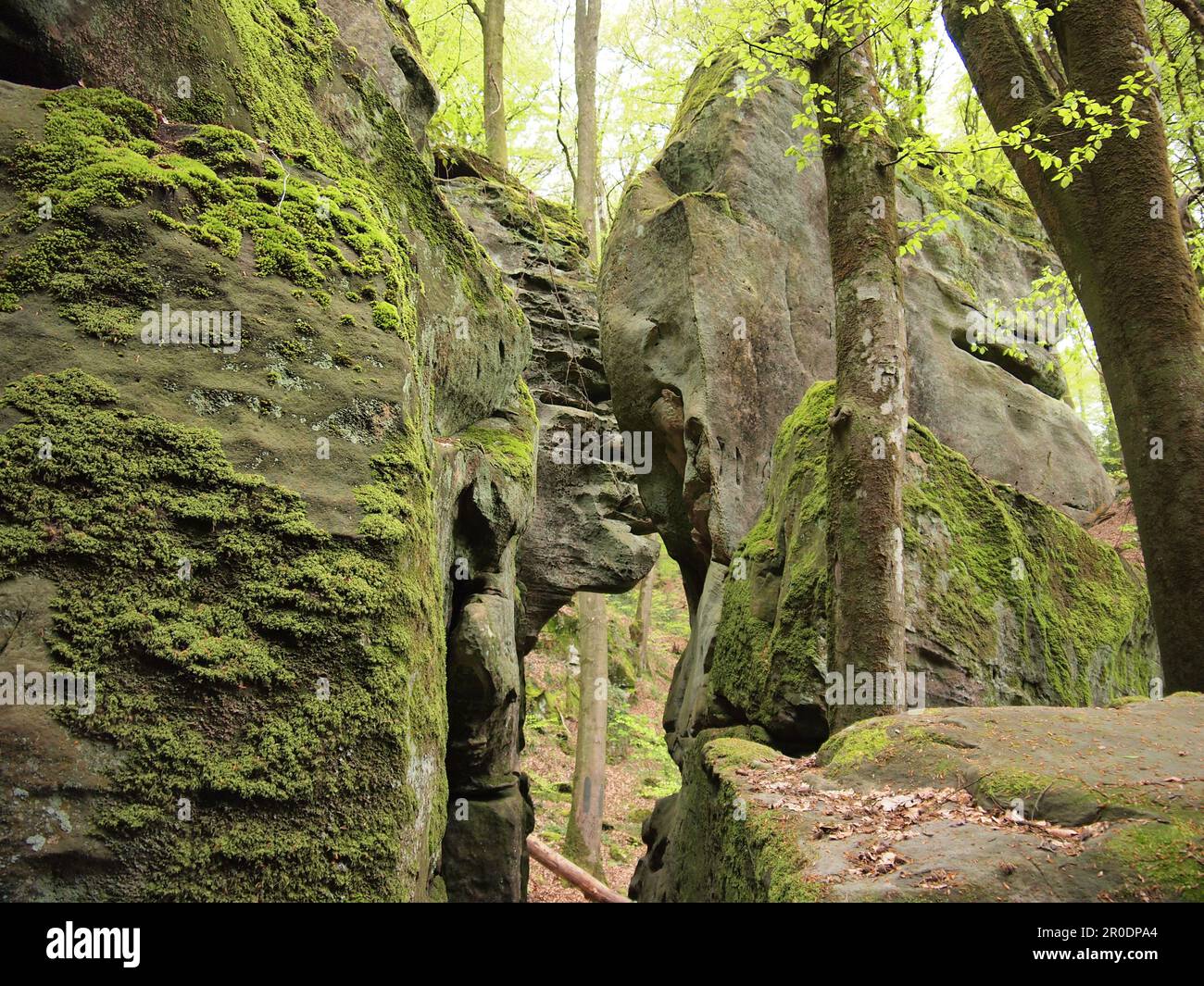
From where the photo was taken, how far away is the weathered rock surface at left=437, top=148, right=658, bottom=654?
13219 millimetres

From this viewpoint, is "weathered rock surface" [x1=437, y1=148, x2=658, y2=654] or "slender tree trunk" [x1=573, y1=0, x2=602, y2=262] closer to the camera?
"weathered rock surface" [x1=437, y1=148, x2=658, y2=654]

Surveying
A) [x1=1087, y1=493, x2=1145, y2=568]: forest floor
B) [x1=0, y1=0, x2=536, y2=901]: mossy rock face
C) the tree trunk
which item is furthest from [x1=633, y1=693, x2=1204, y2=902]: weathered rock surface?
[x1=1087, y1=493, x2=1145, y2=568]: forest floor

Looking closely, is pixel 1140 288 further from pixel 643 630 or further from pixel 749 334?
pixel 643 630

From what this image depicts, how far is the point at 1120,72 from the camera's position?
20.3ft

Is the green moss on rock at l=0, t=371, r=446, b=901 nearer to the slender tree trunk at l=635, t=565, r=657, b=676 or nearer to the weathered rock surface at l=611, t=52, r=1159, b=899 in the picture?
the weathered rock surface at l=611, t=52, r=1159, b=899

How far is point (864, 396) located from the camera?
18.6 feet

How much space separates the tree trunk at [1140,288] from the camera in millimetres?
5547

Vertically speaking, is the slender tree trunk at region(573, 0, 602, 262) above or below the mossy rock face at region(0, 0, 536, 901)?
above

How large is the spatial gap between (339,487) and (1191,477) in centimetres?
590

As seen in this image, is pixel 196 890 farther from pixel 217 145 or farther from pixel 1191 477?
pixel 1191 477

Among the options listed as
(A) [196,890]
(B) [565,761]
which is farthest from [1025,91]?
(B) [565,761]

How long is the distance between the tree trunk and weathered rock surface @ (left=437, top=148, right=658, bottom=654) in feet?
26.6

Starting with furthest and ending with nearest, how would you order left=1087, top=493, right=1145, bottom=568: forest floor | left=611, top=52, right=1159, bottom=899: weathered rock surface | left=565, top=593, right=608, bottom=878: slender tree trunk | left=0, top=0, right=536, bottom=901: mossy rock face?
left=565, top=593, right=608, bottom=878: slender tree trunk, left=1087, top=493, right=1145, bottom=568: forest floor, left=611, top=52, right=1159, bottom=899: weathered rock surface, left=0, top=0, right=536, bottom=901: mossy rock face

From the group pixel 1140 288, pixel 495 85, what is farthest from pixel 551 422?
pixel 1140 288
